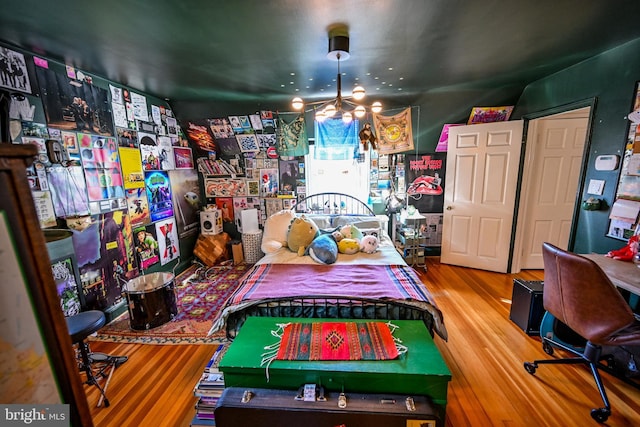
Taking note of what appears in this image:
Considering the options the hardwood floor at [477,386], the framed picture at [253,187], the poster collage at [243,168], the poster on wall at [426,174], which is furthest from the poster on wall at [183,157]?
the poster on wall at [426,174]

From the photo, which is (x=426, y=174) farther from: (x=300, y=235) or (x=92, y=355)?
(x=92, y=355)

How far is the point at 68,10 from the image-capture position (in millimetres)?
1507

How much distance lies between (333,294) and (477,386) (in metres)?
1.18

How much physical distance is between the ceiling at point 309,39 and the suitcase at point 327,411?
2.13 metres

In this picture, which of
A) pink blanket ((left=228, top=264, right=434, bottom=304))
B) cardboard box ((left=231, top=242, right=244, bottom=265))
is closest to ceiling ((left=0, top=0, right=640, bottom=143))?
pink blanket ((left=228, top=264, right=434, bottom=304))

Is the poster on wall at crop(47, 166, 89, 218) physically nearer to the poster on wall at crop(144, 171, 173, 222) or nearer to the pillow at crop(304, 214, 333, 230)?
the poster on wall at crop(144, 171, 173, 222)

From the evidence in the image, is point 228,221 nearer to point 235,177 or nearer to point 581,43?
point 235,177

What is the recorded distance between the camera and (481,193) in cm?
358

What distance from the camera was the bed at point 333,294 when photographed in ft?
6.36

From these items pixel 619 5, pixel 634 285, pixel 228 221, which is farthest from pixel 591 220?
pixel 228 221

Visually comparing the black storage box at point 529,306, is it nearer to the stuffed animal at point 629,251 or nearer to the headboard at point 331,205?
the stuffed animal at point 629,251

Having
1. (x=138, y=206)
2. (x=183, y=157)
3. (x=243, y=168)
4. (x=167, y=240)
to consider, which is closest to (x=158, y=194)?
(x=138, y=206)

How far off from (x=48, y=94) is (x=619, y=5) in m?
4.11

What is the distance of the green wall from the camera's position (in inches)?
85.0
